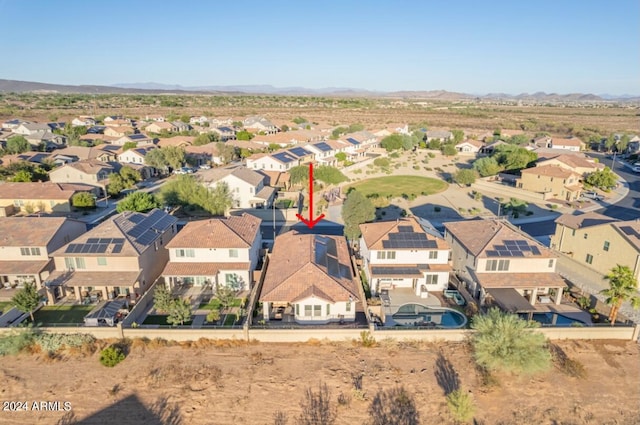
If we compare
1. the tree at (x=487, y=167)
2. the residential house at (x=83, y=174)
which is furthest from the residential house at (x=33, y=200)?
the tree at (x=487, y=167)

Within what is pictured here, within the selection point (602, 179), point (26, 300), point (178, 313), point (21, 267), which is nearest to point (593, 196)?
point (602, 179)

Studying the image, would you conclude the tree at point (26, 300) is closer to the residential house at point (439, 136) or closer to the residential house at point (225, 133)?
the residential house at point (225, 133)

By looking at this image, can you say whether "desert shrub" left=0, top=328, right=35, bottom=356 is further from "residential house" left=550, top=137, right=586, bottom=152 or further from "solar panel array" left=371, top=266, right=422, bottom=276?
"residential house" left=550, top=137, right=586, bottom=152

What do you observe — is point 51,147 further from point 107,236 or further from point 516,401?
point 516,401

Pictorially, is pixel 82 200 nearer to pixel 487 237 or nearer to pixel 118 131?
pixel 487 237

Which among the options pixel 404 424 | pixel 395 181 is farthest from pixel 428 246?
pixel 395 181

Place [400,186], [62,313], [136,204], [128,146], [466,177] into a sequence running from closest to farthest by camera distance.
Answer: [62,313]
[136,204]
[466,177]
[400,186]
[128,146]
